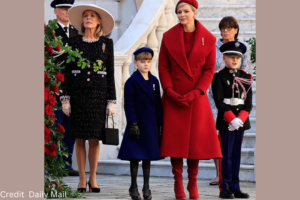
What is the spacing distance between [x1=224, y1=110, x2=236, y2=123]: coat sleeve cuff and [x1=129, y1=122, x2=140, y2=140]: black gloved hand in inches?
34.0

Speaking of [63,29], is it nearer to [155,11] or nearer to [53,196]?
[155,11]

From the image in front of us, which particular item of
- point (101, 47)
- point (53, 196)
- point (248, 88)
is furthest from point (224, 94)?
point (53, 196)

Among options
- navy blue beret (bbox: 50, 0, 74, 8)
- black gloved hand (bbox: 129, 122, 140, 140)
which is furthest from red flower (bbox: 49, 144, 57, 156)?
navy blue beret (bbox: 50, 0, 74, 8)

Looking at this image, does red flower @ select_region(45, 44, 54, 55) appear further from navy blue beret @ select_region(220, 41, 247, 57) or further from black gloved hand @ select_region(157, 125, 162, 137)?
navy blue beret @ select_region(220, 41, 247, 57)

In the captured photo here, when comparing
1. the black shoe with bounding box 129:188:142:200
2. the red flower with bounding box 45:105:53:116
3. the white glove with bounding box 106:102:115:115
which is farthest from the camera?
the white glove with bounding box 106:102:115:115

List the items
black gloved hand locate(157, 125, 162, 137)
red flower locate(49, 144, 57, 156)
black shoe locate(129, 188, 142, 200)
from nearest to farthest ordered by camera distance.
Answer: red flower locate(49, 144, 57, 156) → black shoe locate(129, 188, 142, 200) → black gloved hand locate(157, 125, 162, 137)

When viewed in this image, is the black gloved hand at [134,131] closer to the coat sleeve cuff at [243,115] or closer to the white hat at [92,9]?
the coat sleeve cuff at [243,115]

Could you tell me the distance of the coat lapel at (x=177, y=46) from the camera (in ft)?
22.5

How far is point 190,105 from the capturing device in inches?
271

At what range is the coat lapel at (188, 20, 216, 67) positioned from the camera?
6.90 metres

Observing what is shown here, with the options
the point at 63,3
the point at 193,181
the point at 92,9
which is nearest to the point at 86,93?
the point at 92,9

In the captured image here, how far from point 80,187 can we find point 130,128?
87 centimetres

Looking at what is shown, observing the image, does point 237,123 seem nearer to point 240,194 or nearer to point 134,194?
point 240,194

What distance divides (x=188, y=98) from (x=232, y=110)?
2.11 ft
